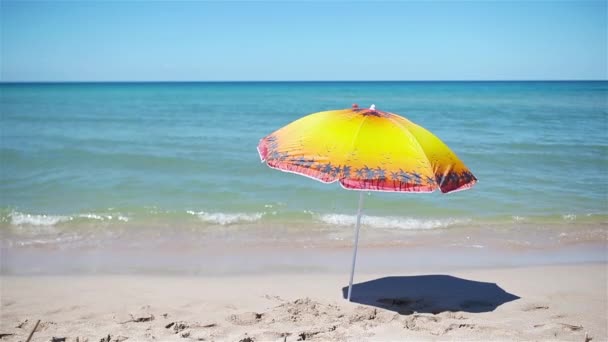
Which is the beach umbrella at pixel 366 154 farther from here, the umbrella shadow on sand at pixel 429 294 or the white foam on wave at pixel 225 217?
the white foam on wave at pixel 225 217

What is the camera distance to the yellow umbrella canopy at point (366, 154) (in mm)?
4297

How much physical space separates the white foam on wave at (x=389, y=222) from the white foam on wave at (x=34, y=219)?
182 inches

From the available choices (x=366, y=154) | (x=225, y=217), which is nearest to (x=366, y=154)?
(x=366, y=154)

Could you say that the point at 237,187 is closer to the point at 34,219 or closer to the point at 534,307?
the point at 34,219

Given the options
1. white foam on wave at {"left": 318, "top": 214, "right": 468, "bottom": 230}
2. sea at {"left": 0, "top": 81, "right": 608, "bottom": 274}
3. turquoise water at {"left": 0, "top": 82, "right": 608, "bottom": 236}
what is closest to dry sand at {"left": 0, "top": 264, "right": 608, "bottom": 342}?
sea at {"left": 0, "top": 81, "right": 608, "bottom": 274}

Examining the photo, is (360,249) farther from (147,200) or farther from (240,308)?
(147,200)

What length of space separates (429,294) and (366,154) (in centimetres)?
218

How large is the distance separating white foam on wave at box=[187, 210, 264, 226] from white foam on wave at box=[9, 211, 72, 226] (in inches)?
88.8

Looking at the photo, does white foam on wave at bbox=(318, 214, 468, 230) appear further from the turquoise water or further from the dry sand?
the dry sand

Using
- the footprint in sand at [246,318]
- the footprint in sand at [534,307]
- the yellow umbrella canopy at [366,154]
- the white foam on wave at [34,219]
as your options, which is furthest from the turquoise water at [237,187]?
the yellow umbrella canopy at [366,154]

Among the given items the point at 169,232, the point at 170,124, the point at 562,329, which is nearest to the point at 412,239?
the point at 562,329

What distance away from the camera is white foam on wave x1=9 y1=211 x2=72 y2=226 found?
28.3 ft

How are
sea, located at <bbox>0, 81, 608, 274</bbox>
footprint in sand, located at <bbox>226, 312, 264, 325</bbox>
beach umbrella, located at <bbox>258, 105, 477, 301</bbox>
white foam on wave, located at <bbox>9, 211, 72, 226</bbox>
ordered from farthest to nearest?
1. white foam on wave, located at <bbox>9, 211, 72, 226</bbox>
2. sea, located at <bbox>0, 81, 608, 274</bbox>
3. footprint in sand, located at <bbox>226, 312, 264, 325</bbox>
4. beach umbrella, located at <bbox>258, 105, 477, 301</bbox>

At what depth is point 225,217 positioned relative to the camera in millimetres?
9047
